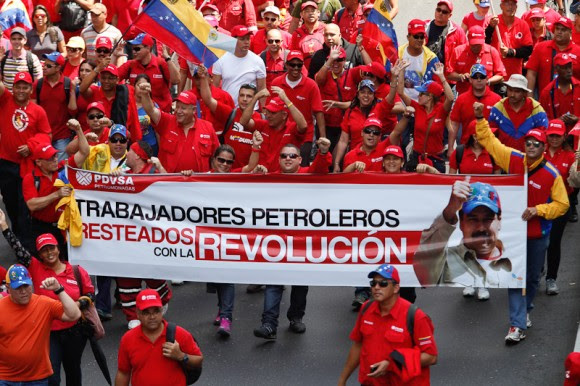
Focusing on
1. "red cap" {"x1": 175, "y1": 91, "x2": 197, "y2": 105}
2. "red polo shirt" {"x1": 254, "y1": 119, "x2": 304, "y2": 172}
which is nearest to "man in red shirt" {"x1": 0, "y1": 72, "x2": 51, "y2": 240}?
"red cap" {"x1": 175, "y1": 91, "x2": 197, "y2": 105}

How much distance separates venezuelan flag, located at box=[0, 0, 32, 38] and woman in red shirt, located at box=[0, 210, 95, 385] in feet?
24.0

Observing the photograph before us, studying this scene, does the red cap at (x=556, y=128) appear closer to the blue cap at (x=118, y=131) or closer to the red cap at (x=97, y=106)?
the blue cap at (x=118, y=131)

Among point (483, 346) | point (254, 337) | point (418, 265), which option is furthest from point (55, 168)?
point (483, 346)

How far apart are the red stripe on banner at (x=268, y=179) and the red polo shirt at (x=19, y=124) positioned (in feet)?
6.02

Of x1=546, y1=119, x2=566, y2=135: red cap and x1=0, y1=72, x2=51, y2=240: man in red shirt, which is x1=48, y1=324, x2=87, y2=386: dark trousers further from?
x1=546, y1=119, x2=566, y2=135: red cap

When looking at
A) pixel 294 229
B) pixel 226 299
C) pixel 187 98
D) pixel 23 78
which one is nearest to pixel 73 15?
pixel 23 78

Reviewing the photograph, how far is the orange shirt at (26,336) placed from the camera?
1045 centimetres

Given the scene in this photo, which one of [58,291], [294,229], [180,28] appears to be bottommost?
[294,229]

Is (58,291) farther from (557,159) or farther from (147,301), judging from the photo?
(557,159)

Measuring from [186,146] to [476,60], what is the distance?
178 inches

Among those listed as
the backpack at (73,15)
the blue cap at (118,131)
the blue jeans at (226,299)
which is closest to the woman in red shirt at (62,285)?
the blue jeans at (226,299)

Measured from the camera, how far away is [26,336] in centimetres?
1047

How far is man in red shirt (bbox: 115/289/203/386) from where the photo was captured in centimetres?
987

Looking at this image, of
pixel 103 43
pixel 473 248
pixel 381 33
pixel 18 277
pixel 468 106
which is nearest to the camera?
pixel 18 277
